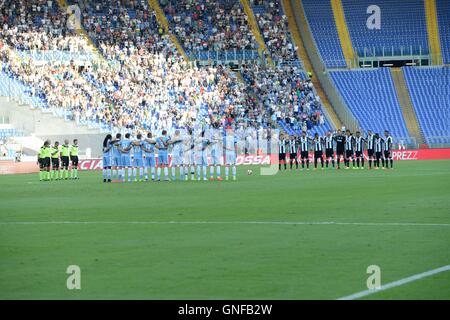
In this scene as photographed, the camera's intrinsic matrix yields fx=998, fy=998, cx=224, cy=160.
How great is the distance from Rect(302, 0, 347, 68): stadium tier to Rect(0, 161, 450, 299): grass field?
42.5 m

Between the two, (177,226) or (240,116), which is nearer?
(177,226)

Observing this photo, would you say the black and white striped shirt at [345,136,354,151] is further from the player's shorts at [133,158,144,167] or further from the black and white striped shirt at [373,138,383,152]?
the player's shorts at [133,158,144,167]

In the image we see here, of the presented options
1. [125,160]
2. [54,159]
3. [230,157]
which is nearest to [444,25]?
[230,157]

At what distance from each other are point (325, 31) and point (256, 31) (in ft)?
18.0

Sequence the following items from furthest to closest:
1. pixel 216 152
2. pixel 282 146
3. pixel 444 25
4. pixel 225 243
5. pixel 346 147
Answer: pixel 444 25, pixel 282 146, pixel 346 147, pixel 216 152, pixel 225 243

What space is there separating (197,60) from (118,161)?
1190 inches

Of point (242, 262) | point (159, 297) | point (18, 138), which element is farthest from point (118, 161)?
point (159, 297)

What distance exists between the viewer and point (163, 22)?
239 ft

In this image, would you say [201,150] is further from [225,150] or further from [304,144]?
[304,144]

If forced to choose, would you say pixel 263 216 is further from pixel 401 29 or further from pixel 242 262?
pixel 401 29

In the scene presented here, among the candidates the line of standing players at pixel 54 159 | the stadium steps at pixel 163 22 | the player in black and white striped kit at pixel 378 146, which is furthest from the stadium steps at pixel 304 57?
the line of standing players at pixel 54 159

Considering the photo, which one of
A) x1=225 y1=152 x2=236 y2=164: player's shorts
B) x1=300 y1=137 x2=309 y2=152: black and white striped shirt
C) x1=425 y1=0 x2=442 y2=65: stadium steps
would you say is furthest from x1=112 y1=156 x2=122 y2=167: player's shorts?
x1=425 y1=0 x2=442 y2=65: stadium steps

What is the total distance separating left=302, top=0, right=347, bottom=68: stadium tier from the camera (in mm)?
73688

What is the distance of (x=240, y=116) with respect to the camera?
65000 millimetres
